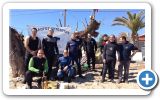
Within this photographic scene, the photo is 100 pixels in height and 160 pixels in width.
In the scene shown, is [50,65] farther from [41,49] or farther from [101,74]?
[101,74]

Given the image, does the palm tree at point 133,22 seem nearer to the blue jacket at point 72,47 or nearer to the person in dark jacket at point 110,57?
the person in dark jacket at point 110,57

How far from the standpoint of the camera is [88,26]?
193 inches

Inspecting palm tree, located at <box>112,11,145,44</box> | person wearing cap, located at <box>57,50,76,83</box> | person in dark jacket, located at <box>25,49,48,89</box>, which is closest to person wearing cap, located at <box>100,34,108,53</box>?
palm tree, located at <box>112,11,145,44</box>

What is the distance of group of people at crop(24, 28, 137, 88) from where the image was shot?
492cm

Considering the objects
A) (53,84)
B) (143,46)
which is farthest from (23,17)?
(143,46)

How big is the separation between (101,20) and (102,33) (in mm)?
116

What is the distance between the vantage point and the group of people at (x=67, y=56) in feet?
16.1

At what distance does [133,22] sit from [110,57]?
37 cm

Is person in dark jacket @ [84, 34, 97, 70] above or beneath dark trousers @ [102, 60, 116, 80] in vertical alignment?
above

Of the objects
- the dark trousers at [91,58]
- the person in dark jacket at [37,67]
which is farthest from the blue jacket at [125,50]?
the person in dark jacket at [37,67]

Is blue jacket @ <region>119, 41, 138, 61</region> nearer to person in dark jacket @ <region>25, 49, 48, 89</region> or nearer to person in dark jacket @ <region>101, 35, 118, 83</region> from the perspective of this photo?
person in dark jacket @ <region>101, 35, 118, 83</region>

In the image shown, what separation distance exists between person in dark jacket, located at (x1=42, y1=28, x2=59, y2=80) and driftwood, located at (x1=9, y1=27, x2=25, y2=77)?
205 mm

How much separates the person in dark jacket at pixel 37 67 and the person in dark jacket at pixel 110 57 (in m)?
0.53

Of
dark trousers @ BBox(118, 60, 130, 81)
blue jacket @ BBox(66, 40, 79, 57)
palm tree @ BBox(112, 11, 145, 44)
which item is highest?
palm tree @ BBox(112, 11, 145, 44)
